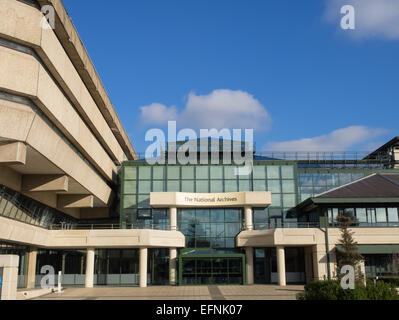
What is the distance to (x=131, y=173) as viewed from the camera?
1788 inches

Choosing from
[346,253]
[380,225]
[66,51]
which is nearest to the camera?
[346,253]

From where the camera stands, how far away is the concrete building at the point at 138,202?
29.1m

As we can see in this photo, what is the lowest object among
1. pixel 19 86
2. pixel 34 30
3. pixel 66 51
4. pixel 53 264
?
pixel 53 264

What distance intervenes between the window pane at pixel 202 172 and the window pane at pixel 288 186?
7.98 m

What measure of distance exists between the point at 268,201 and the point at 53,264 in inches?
867

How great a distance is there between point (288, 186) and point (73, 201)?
2214cm

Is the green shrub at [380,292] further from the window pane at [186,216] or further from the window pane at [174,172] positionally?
the window pane at [174,172]

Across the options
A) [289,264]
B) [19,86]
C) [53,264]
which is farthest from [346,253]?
[53,264]

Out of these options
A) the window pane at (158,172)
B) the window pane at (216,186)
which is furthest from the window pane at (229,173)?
the window pane at (158,172)

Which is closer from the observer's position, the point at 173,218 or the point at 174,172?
the point at 173,218

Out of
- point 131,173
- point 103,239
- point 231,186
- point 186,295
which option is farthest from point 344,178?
point 103,239

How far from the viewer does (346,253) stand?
3212 cm

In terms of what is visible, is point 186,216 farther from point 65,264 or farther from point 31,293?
point 31,293
